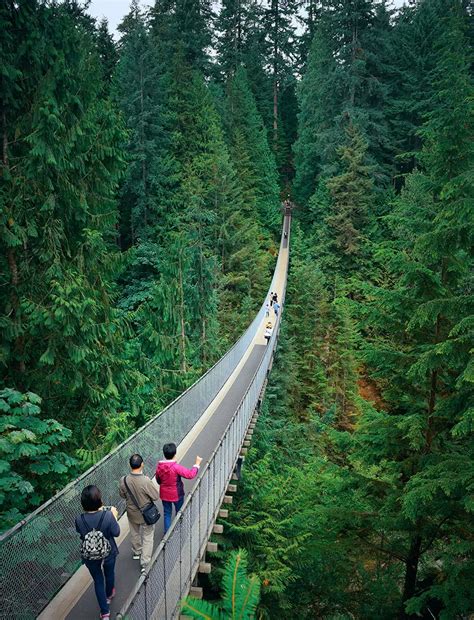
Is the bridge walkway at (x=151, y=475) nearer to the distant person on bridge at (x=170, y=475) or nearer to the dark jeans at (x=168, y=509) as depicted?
the dark jeans at (x=168, y=509)

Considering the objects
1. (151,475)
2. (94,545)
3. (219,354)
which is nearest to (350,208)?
(219,354)

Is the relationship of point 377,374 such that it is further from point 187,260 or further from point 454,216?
point 187,260

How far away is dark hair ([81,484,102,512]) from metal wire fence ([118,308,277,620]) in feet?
1.90

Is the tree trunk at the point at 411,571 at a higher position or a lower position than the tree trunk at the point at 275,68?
lower

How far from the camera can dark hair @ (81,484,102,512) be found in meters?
3.39

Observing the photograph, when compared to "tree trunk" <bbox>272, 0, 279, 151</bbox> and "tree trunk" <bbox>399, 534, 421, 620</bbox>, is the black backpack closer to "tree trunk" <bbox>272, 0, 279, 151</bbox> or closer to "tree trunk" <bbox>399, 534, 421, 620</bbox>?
"tree trunk" <bbox>399, 534, 421, 620</bbox>

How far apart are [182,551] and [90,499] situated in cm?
135

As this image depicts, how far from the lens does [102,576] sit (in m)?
3.55

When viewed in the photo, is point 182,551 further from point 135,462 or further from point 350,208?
point 350,208

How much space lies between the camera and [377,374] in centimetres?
627

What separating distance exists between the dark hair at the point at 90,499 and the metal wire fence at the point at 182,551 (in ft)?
1.90

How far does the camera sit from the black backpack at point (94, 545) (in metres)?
3.39

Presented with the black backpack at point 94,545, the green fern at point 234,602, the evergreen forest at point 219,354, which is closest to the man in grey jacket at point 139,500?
the black backpack at point 94,545

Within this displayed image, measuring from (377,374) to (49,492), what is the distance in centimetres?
456
